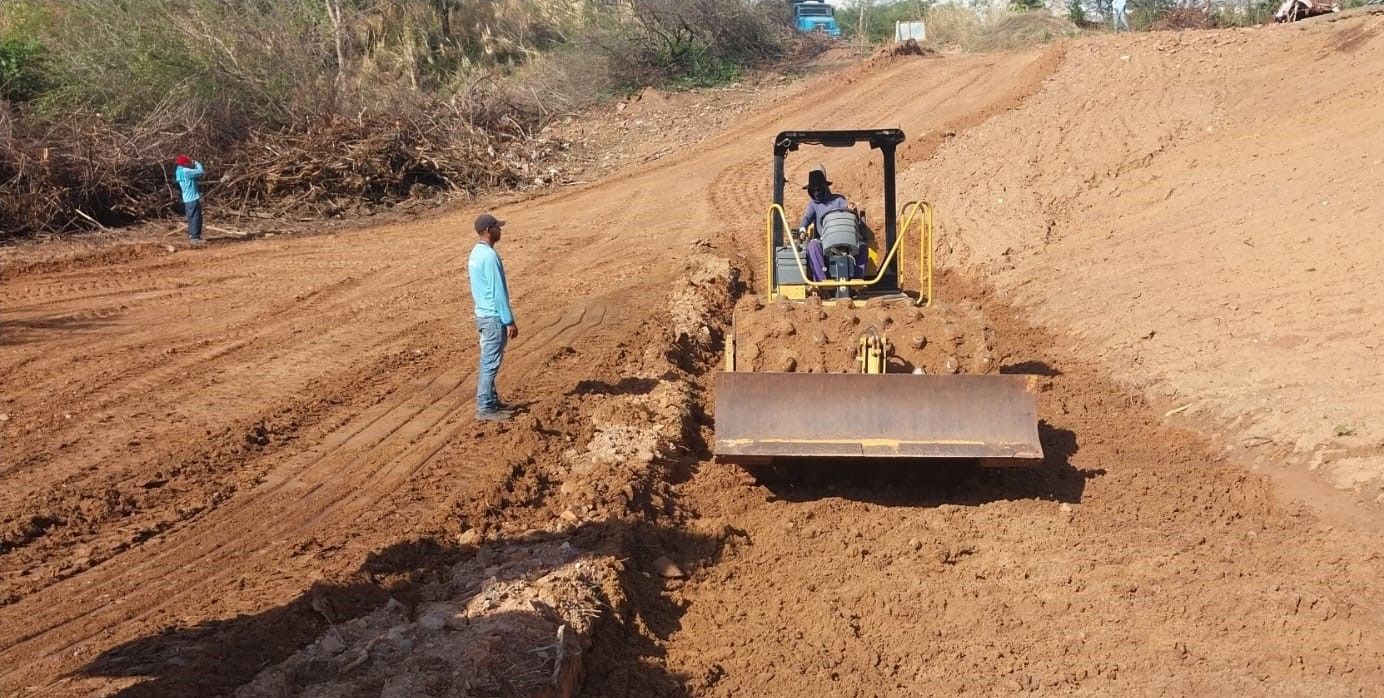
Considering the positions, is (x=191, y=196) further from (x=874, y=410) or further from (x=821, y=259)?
(x=874, y=410)

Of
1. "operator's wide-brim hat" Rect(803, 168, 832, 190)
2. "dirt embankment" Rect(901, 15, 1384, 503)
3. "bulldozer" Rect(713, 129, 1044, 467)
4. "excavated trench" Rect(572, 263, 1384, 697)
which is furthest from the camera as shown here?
"operator's wide-brim hat" Rect(803, 168, 832, 190)

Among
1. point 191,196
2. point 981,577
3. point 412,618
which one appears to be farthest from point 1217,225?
point 191,196

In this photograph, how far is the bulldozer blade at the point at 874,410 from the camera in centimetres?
706

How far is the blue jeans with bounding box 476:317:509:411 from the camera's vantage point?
8.70 m

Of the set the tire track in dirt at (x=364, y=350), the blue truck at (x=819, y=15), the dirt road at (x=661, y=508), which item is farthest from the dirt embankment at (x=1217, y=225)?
the blue truck at (x=819, y=15)

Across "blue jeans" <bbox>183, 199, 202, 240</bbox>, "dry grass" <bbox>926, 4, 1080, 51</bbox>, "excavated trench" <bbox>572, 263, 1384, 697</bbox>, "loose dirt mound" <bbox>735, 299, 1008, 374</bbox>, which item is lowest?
"excavated trench" <bbox>572, 263, 1384, 697</bbox>

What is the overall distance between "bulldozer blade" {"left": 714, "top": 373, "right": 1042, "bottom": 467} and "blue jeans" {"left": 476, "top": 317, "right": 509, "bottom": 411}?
2.33 meters

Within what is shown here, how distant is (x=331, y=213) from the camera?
1883cm

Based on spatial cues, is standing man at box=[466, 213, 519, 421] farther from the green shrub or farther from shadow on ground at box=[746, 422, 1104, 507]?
the green shrub

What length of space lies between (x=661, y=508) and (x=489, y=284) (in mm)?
2649

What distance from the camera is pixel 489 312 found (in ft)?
28.8

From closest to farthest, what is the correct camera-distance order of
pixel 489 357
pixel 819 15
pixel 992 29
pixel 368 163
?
pixel 489 357
pixel 368 163
pixel 992 29
pixel 819 15

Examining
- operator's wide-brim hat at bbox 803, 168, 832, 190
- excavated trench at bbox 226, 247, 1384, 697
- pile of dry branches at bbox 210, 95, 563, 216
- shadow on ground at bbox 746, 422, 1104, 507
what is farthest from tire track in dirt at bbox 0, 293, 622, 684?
pile of dry branches at bbox 210, 95, 563, 216

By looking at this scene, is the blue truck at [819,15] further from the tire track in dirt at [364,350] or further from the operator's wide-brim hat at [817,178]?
the operator's wide-brim hat at [817,178]
